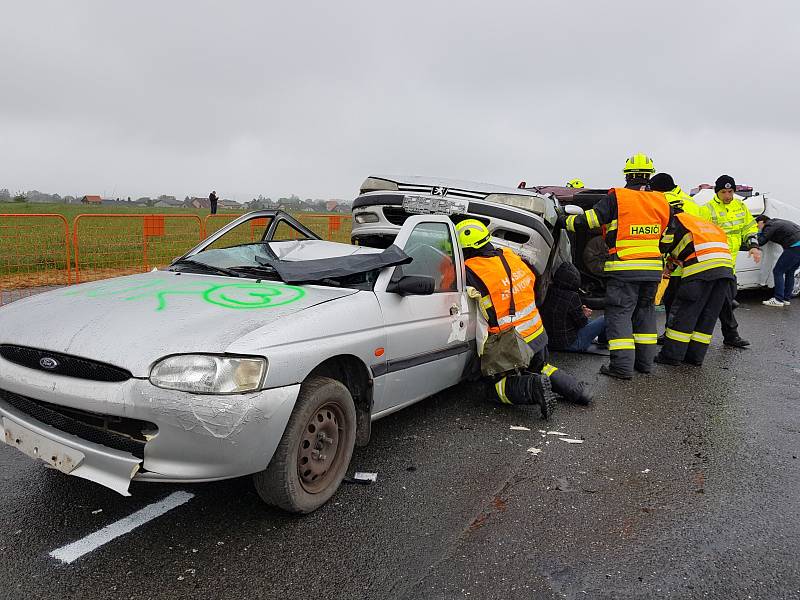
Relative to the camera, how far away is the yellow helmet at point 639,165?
5879 millimetres

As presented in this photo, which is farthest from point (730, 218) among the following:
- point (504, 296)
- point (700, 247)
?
point (504, 296)

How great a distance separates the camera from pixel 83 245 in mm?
8664

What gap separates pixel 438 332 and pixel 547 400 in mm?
1070

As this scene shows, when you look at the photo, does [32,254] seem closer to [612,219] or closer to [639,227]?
[612,219]

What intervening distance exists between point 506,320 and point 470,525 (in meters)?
1.91

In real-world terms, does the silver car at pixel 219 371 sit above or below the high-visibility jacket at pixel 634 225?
below

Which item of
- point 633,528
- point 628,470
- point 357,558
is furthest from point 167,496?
point 628,470

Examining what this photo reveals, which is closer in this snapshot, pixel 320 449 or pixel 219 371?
pixel 219 371

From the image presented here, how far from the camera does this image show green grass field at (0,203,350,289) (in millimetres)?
7954

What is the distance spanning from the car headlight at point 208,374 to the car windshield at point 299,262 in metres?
1.04

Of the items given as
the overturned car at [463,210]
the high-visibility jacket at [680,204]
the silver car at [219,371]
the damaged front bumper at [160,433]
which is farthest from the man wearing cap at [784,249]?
the damaged front bumper at [160,433]

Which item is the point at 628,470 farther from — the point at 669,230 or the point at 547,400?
the point at 669,230

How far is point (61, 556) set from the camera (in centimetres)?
257

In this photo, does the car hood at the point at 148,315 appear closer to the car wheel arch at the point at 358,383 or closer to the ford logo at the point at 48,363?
the ford logo at the point at 48,363
